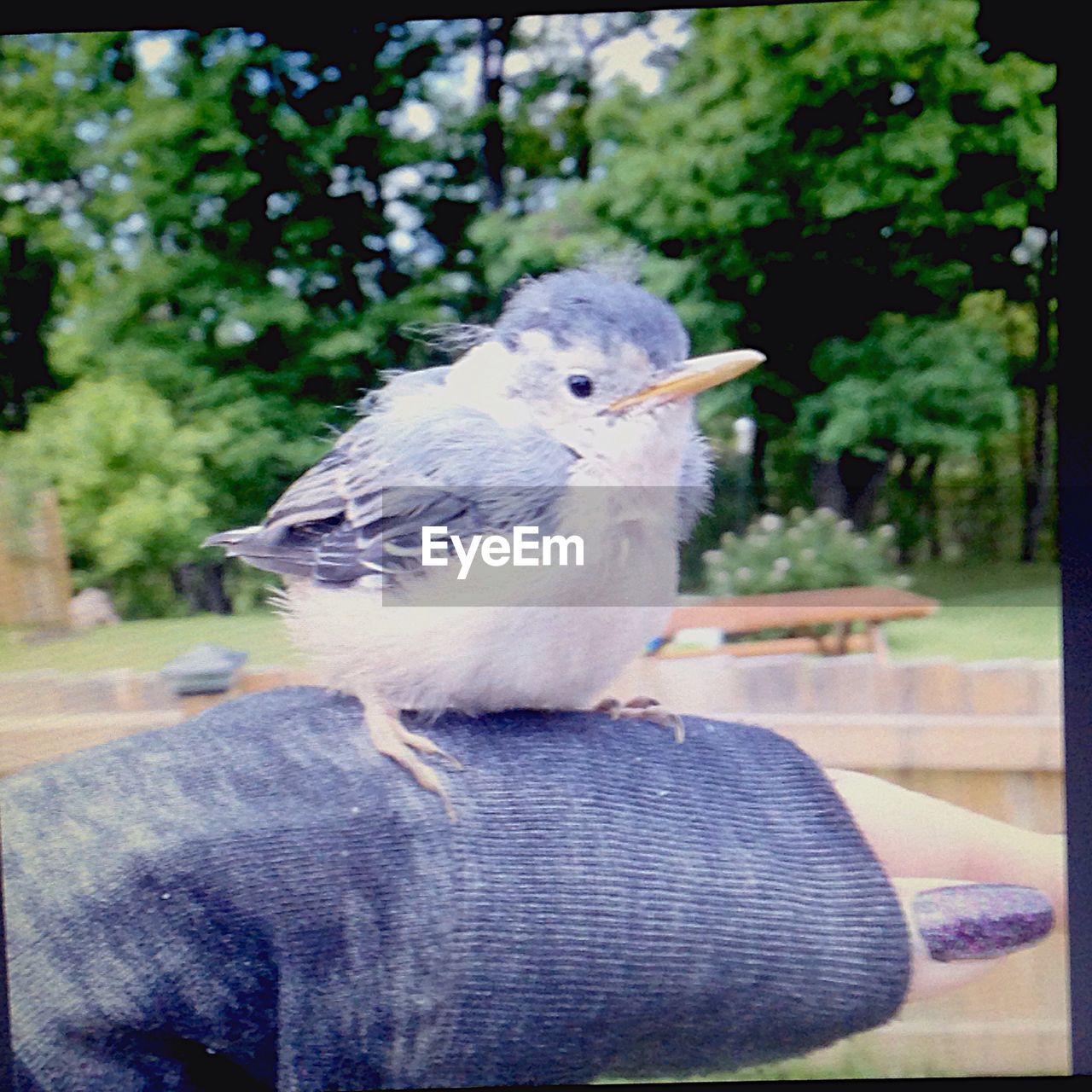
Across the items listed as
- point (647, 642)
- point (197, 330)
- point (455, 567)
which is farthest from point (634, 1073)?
point (197, 330)

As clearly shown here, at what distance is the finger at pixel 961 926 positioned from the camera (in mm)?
2000

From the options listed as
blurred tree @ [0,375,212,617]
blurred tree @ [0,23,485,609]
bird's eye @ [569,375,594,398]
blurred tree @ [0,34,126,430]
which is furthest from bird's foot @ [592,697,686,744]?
blurred tree @ [0,34,126,430]

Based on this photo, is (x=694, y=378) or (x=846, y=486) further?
(x=846, y=486)

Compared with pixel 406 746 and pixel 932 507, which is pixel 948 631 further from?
pixel 406 746

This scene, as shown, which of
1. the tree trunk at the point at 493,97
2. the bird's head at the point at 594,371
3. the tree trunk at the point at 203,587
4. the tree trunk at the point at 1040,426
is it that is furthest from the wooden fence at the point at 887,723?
the tree trunk at the point at 493,97

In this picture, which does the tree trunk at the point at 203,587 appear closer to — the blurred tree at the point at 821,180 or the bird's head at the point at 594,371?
the bird's head at the point at 594,371

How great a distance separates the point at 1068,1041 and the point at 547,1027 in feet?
3.35

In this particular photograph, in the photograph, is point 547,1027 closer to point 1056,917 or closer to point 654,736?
point 654,736

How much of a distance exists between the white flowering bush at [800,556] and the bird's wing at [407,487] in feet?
1.20

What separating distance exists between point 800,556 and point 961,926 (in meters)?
0.73

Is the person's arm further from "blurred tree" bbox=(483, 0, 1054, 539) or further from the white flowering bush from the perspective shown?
"blurred tree" bbox=(483, 0, 1054, 539)

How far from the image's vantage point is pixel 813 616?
207cm

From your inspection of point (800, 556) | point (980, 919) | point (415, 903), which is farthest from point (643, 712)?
point (980, 919)

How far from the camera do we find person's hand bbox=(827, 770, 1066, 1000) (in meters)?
2.01
